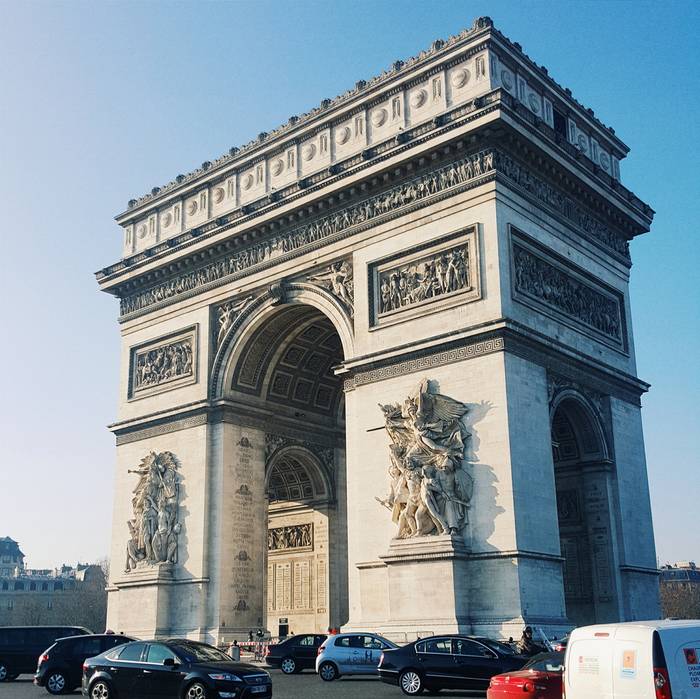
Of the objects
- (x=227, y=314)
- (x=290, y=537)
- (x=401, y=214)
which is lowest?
(x=290, y=537)

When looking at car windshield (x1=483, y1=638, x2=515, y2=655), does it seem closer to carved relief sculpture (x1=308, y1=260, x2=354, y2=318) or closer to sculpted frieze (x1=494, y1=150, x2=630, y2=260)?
carved relief sculpture (x1=308, y1=260, x2=354, y2=318)

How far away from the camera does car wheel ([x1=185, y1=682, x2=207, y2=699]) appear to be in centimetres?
1622

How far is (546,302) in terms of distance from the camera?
95.2ft

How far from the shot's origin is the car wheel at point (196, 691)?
16.2 m

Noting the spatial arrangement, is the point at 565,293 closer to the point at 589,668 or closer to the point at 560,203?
the point at 560,203

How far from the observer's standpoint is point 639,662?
981 centimetres

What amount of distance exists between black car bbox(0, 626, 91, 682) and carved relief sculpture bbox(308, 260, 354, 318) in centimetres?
1291

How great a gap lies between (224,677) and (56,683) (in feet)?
25.6

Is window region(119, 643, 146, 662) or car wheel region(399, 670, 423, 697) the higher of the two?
window region(119, 643, 146, 662)

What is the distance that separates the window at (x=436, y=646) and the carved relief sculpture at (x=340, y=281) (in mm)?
12899

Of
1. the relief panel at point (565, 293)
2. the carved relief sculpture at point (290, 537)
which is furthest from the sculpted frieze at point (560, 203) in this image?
the carved relief sculpture at point (290, 537)

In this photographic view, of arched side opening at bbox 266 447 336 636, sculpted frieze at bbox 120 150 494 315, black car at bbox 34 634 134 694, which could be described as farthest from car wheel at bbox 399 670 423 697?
arched side opening at bbox 266 447 336 636

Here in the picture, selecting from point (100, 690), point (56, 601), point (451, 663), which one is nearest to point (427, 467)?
point (451, 663)

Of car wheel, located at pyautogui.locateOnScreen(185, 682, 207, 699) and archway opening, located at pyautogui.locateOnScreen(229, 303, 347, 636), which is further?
archway opening, located at pyautogui.locateOnScreen(229, 303, 347, 636)
